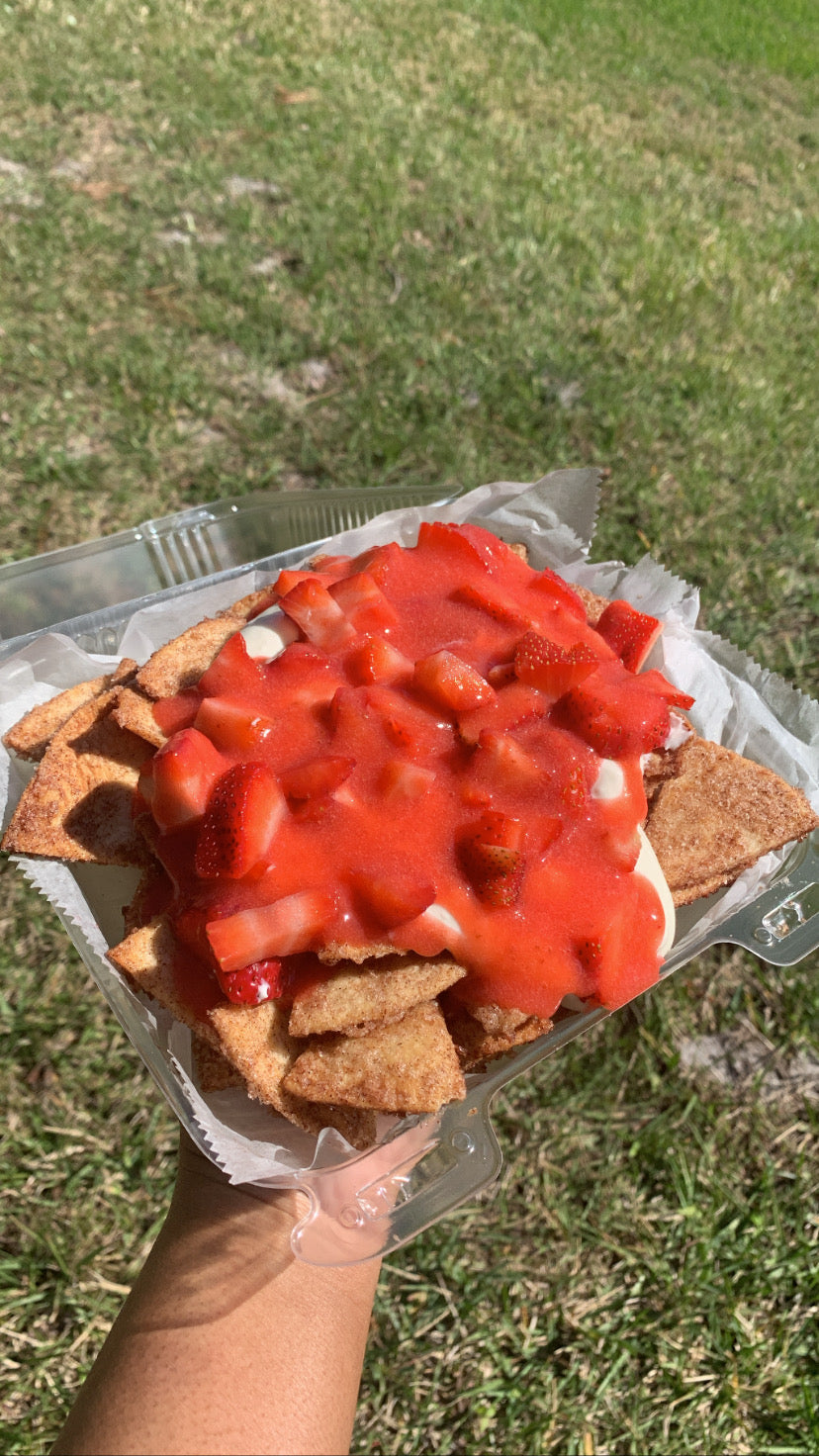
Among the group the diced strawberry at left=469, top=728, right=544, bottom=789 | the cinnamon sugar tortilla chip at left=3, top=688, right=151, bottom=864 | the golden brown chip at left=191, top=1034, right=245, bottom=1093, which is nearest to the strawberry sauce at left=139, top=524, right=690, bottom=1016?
the diced strawberry at left=469, top=728, right=544, bottom=789

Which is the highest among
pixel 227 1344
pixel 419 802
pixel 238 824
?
pixel 419 802

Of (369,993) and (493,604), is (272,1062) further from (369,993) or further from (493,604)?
(493,604)

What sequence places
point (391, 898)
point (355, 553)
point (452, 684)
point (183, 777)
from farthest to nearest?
point (355, 553), point (452, 684), point (183, 777), point (391, 898)

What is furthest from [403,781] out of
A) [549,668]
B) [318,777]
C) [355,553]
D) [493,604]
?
[355,553]

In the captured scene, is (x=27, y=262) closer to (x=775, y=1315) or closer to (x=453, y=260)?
(x=453, y=260)

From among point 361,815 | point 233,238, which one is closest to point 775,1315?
point 361,815

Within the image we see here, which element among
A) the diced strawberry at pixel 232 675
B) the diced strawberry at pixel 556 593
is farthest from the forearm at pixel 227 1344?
the diced strawberry at pixel 556 593

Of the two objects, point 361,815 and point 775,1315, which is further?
point 775,1315
